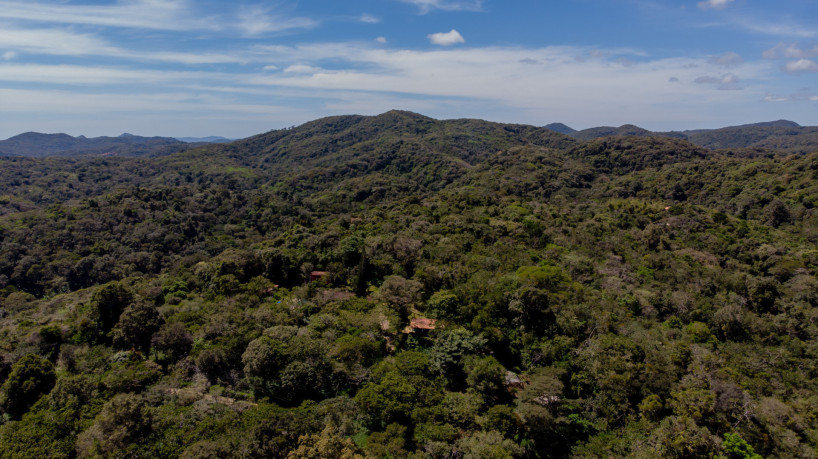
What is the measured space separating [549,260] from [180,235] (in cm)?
7749

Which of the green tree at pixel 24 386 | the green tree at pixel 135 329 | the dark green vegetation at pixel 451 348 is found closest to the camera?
the dark green vegetation at pixel 451 348

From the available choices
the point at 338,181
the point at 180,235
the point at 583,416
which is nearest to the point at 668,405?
the point at 583,416

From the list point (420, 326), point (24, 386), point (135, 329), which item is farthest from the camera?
point (420, 326)

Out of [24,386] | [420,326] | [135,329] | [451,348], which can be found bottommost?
[24,386]

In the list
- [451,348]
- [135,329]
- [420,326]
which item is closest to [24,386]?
[135,329]

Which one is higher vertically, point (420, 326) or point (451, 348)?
point (451, 348)

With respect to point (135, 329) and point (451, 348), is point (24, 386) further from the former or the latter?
point (451, 348)

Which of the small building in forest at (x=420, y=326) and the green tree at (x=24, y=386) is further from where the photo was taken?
the small building in forest at (x=420, y=326)

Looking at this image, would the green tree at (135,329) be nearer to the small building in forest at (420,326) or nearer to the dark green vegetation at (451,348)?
the dark green vegetation at (451,348)

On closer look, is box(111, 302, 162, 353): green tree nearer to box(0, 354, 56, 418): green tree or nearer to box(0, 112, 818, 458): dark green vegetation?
box(0, 112, 818, 458): dark green vegetation

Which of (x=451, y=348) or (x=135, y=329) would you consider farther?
(x=135, y=329)

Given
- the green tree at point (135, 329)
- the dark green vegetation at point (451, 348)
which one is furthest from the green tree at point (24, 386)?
the green tree at point (135, 329)

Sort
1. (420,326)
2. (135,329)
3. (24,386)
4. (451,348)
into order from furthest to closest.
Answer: (420,326) < (135,329) < (451,348) < (24,386)

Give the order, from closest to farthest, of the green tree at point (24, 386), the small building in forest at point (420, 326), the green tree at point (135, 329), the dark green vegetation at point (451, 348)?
the dark green vegetation at point (451, 348) < the green tree at point (24, 386) < the green tree at point (135, 329) < the small building in forest at point (420, 326)
